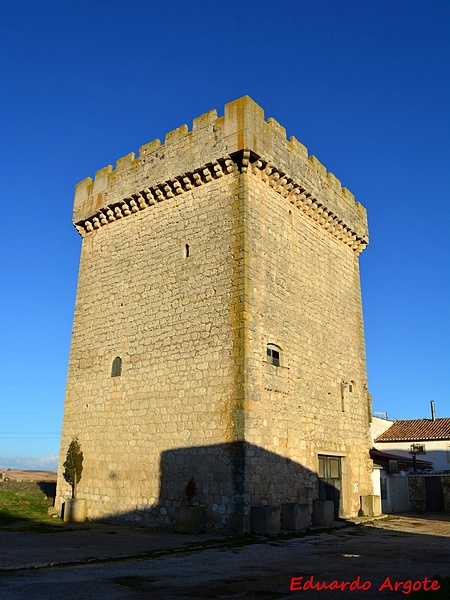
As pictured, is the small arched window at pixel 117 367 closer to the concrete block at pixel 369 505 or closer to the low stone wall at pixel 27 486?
the low stone wall at pixel 27 486

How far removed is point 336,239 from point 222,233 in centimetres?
565

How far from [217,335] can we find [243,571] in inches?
239

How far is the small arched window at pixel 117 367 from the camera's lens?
50.1ft

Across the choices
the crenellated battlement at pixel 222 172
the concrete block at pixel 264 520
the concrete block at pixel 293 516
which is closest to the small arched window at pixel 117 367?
the crenellated battlement at pixel 222 172

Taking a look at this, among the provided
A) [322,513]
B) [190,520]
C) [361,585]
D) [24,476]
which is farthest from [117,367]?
[24,476]

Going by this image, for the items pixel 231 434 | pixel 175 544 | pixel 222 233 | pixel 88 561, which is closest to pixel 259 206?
pixel 222 233

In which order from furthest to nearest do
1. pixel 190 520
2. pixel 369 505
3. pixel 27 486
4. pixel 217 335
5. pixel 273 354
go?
pixel 27 486 → pixel 369 505 → pixel 273 354 → pixel 217 335 → pixel 190 520

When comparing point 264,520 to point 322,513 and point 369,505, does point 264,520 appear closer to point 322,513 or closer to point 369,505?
point 322,513

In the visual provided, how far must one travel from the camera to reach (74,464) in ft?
50.1

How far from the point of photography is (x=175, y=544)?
33.7ft

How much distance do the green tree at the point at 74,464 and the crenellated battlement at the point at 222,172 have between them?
7109 mm

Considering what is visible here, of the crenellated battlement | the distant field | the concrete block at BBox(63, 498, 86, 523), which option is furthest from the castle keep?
the distant field

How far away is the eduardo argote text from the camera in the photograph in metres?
6.12

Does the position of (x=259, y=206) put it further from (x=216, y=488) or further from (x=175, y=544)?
(x=175, y=544)
